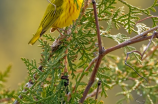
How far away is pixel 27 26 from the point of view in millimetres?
12688

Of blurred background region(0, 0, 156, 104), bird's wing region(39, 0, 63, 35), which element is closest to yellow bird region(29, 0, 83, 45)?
bird's wing region(39, 0, 63, 35)

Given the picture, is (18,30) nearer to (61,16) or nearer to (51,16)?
(51,16)

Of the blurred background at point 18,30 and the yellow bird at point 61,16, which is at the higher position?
the blurred background at point 18,30

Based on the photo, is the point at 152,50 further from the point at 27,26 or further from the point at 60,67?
the point at 27,26

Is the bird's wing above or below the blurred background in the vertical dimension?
below

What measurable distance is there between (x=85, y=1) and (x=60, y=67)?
15.9 inches

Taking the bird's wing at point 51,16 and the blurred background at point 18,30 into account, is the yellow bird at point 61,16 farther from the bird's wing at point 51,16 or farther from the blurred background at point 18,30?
the blurred background at point 18,30

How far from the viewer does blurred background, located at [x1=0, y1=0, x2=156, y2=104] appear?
11067 millimetres

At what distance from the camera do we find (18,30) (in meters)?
12.7

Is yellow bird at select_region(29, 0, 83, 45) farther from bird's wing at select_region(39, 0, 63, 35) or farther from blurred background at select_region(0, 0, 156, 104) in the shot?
blurred background at select_region(0, 0, 156, 104)

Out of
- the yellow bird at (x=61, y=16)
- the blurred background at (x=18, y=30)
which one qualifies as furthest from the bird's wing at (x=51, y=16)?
the blurred background at (x=18, y=30)

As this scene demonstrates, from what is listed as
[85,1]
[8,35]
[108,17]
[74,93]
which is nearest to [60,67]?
[74,93]

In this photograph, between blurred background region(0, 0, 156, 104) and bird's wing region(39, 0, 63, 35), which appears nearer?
bird's wing region(39, 0, 63, 35)

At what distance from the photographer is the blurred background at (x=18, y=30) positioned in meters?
11.1
